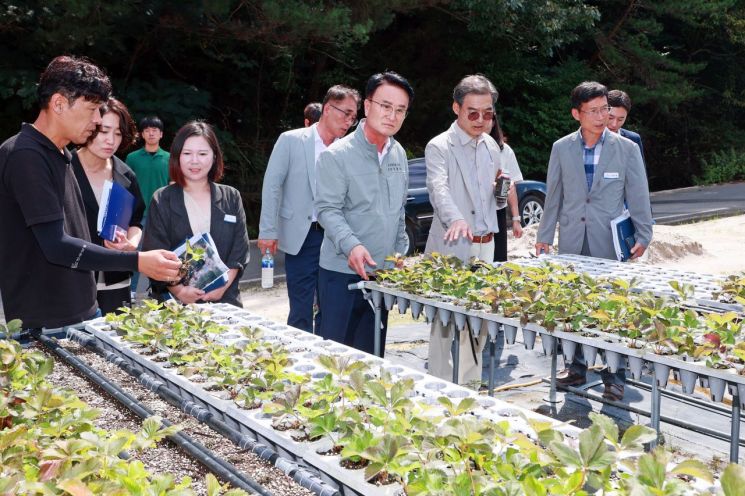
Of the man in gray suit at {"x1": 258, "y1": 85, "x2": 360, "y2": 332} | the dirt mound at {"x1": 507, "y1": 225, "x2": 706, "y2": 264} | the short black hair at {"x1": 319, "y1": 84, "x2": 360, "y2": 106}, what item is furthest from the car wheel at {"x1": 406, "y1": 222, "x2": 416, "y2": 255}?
the short black hair at {"x1": 319, "y1": 84, "x2": 360, "y2": 106}

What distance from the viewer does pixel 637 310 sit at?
315cm

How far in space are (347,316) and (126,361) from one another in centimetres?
207

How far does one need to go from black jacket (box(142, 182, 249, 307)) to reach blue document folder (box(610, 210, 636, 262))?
2.54 m

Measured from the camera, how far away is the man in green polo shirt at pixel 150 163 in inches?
334

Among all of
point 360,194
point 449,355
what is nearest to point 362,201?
point 360,194

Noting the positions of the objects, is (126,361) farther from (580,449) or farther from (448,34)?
(448,34)

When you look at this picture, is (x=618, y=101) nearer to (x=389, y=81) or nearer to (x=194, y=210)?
(x=389, y=81)

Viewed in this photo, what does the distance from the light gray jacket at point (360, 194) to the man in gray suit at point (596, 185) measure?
5.48 feet

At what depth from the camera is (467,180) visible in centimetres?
514

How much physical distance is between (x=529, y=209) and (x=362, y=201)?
10569mm

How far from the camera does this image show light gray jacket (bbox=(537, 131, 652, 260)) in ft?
18.0

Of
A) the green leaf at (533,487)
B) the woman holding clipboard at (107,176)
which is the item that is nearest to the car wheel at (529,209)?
the woman holding clipboard at (107,176)

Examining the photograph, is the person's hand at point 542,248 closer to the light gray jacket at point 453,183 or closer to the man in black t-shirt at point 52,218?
the light gray jacket at point 453,183

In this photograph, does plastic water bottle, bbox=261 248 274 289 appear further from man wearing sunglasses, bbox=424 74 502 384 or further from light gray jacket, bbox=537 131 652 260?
light gray jacket, bbox=537 131 652 260
